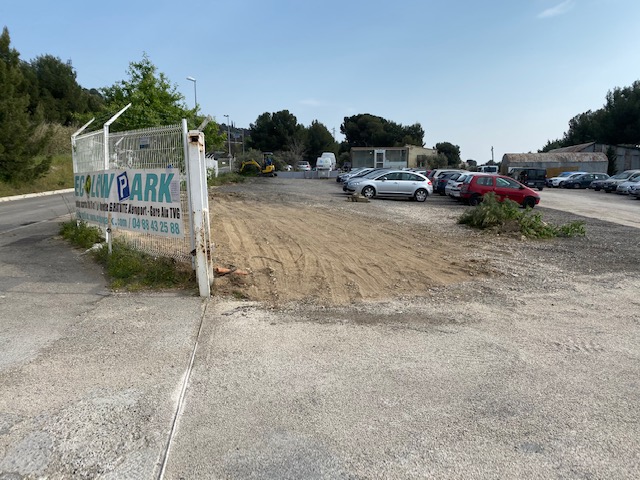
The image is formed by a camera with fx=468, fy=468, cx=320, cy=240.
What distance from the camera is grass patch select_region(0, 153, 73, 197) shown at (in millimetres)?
25969

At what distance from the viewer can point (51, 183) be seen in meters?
30.7

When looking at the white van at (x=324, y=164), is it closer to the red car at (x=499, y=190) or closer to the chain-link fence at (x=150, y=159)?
the red car at (x=499, y=190)

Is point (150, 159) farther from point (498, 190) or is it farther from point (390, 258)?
point (498, 190)

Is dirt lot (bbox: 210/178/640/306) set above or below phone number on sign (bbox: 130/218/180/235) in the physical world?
below

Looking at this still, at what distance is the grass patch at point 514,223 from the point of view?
1238 cm

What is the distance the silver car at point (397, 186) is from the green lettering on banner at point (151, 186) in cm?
1824

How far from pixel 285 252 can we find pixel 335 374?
17.4ft

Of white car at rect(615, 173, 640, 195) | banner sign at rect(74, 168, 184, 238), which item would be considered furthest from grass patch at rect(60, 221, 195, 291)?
white car at rect(615, 173, 640, 195)

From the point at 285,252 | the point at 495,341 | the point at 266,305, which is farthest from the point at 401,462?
the point at 285,252

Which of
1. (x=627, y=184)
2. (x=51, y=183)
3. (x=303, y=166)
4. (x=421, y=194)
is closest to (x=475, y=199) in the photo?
(x=421, y=194)

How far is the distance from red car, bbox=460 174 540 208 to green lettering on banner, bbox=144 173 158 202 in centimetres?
1657

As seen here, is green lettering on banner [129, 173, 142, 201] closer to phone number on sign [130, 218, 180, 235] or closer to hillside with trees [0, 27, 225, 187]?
phone number on sign [130, 218, 180, 235]

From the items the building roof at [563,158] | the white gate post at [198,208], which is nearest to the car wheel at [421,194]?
the white gate post at [198,208]

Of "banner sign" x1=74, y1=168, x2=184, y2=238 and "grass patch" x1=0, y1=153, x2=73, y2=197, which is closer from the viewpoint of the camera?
"banner sign" x1=74, y1=168, x2=184, y2=238
